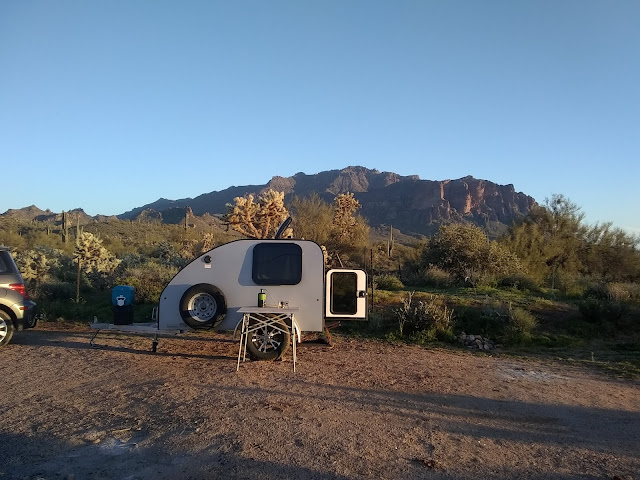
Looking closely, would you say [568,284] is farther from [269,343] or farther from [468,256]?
[269,343]

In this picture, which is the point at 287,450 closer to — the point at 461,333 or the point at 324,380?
the point at 324,380

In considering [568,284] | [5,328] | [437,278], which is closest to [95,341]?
[5,328]

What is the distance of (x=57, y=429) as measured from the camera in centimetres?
560

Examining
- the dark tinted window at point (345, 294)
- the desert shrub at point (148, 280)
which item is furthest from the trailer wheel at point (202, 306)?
the desert shrub at point (148, 280)

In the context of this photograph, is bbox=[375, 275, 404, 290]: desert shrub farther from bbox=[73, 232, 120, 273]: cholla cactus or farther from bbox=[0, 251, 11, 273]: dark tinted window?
bbox=[0, 251, 11, 273]: dark tinted window

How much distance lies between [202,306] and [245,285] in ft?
2.70

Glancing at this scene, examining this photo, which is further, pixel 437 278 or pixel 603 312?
pixel 437 278

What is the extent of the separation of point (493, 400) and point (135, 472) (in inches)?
180

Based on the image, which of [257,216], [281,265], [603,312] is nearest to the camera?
[281,265]

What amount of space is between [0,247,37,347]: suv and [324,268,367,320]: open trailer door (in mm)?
5622

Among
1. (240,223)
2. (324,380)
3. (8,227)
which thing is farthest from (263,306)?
(8,227)

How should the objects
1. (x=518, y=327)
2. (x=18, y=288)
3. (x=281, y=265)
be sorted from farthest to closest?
(x=518, y=327), (x=18, y=288), (x=281, y=265)

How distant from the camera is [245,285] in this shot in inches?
356

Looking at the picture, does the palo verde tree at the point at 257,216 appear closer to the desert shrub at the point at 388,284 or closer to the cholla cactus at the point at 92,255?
the cholla cactus at the point at 92,255
